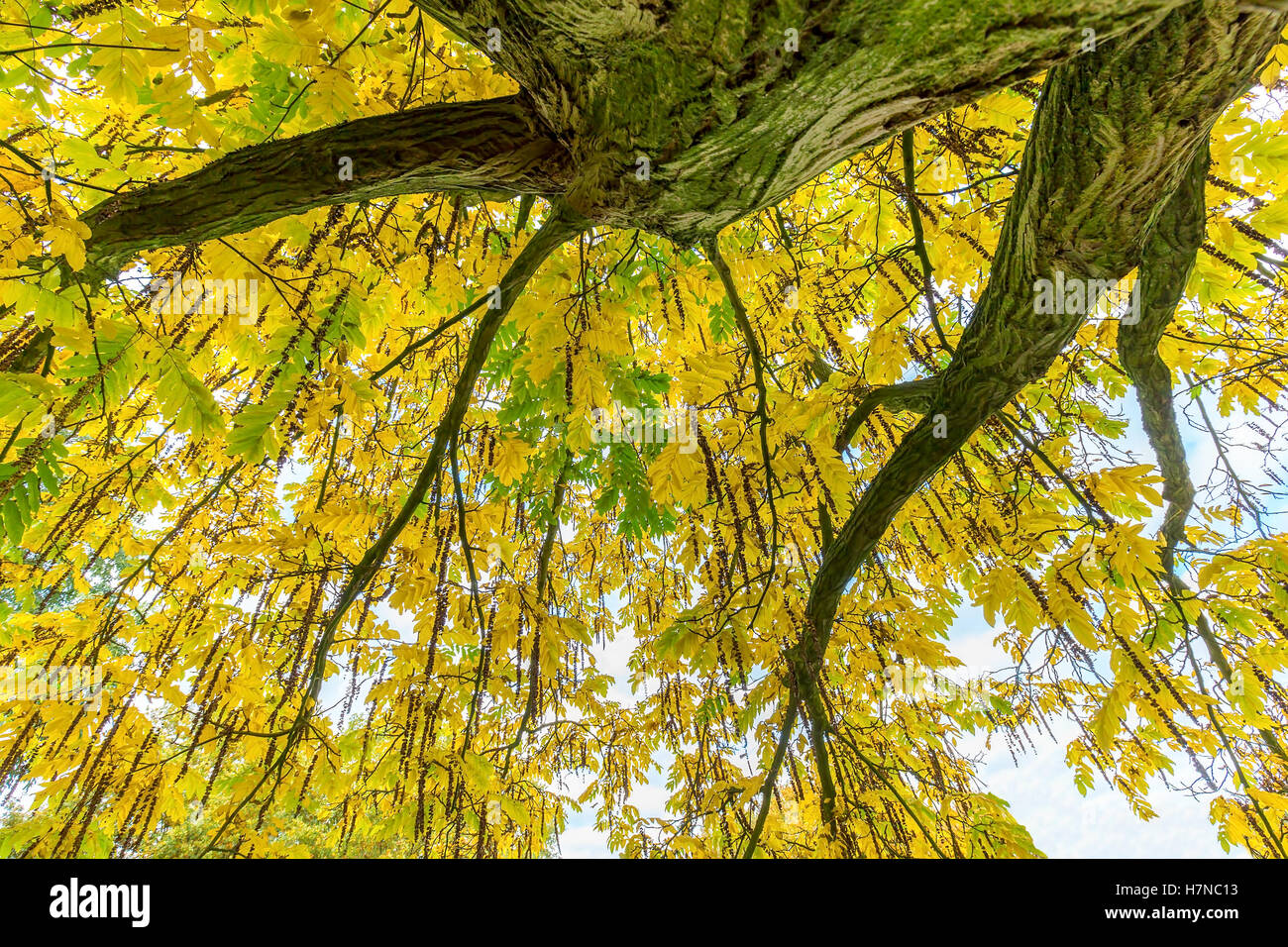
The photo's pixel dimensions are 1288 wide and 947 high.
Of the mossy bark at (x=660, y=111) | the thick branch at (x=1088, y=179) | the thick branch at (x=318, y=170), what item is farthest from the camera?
the thick branch at (x=318, y=170)

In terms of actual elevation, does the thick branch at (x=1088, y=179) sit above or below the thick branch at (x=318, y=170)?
below

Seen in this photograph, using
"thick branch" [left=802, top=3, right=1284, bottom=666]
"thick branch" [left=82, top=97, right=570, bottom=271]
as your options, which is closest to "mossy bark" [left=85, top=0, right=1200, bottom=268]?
"thick branch" [left=82, top=97, right=570, bottom=271]

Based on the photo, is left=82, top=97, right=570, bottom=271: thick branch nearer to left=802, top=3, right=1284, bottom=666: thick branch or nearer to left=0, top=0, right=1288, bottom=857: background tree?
left=0, top=0, right=1288, bottom=857: background tree

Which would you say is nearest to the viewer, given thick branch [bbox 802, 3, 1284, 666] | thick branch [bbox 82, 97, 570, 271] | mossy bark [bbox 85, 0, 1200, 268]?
mossy bark [bbox 85, 0, 1200, 268]

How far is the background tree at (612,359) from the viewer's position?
1285 millimetres

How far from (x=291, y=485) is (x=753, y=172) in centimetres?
364

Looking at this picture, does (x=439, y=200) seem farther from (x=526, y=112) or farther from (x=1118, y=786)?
(x=1118, y=786)

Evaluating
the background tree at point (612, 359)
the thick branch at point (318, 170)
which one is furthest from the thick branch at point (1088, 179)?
the thick branch at point (318, 170)

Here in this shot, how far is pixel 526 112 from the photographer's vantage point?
62.4 inches

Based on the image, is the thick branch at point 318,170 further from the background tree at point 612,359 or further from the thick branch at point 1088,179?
the thick branch at point 1088,179

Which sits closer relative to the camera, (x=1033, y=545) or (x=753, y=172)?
(x=753, y=172)

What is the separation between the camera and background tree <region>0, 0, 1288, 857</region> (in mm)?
1285

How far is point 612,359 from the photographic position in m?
2.15
